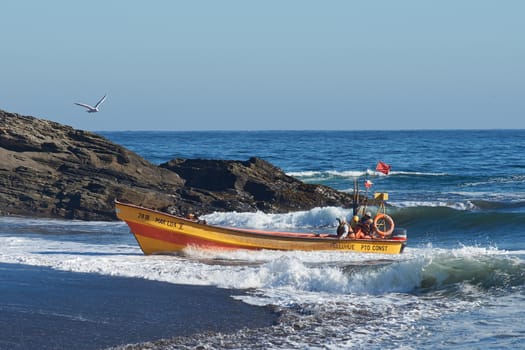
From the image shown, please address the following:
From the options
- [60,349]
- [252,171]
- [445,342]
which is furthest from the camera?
[252,171]

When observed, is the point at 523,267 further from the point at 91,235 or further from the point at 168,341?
the point at 91,235

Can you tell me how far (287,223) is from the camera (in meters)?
29.5

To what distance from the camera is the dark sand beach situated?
12.3 metres

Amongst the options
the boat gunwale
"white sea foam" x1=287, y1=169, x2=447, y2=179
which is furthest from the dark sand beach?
"white sea foam" x1=287, y1=169, x2=447, y2=179

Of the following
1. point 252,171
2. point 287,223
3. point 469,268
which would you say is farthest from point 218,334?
point 252,171

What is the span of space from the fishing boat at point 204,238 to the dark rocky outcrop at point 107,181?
7.40 m

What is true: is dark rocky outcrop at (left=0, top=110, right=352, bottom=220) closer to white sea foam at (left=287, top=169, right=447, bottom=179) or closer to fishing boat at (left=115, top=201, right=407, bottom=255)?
fishing boat at (left=115, top=201, right=407, bottom=255)

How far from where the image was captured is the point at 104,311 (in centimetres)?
1390

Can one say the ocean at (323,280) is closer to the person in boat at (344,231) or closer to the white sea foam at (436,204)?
the person in boat at (344,231)

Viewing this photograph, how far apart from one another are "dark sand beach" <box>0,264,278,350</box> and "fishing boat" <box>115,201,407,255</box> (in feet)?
11.4

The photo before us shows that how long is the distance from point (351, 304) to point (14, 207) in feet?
52.9

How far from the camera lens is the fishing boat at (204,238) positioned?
20672 millimetres

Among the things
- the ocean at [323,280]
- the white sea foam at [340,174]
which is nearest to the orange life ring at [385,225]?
the ocean at [323,280]

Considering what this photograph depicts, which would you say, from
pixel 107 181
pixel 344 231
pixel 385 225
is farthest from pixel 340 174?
pixel 344 231
